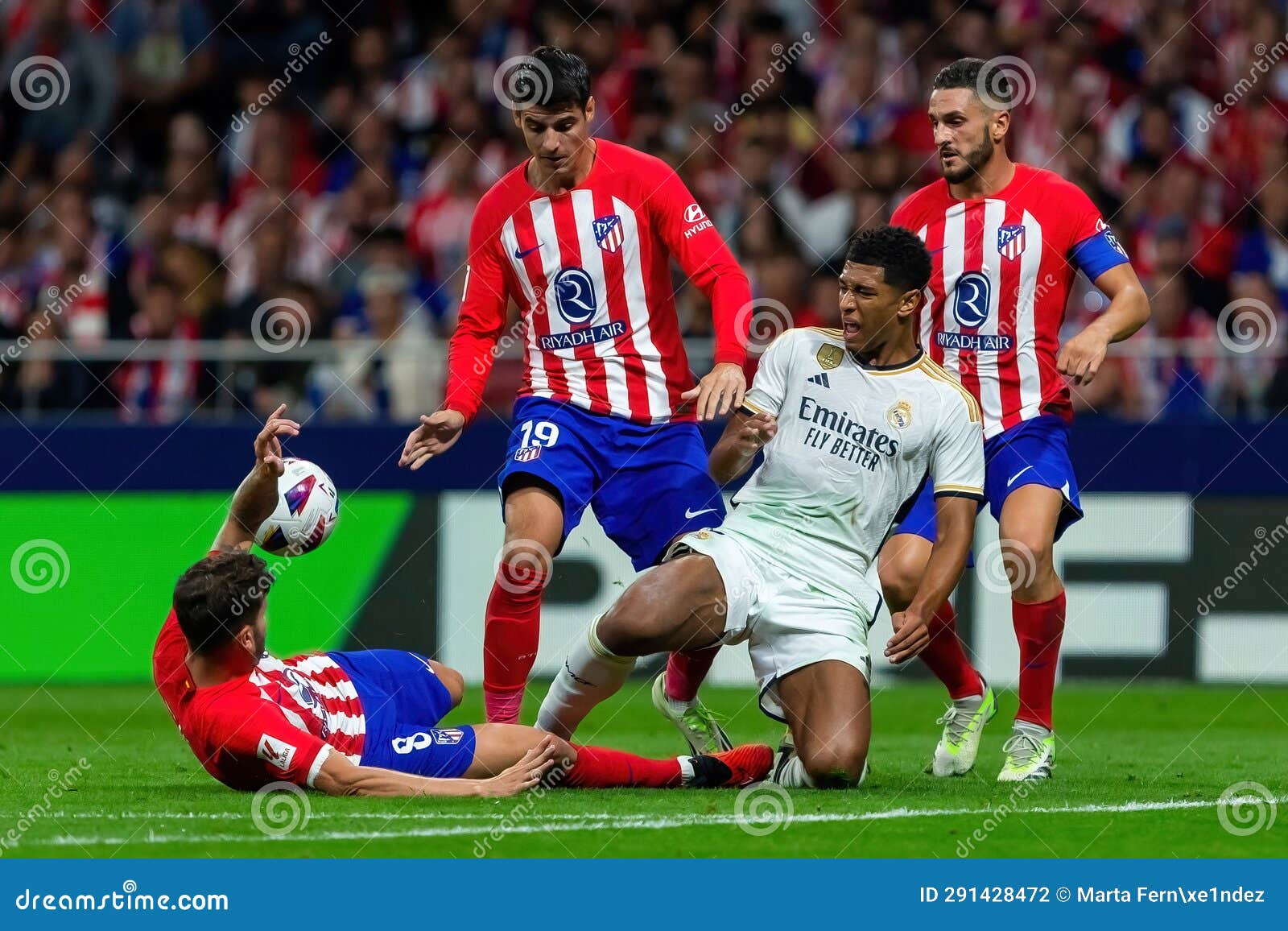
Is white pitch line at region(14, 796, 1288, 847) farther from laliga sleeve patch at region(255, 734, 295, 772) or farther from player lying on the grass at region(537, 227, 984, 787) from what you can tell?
player lying on the grass at region(537, 227, 984, 787)

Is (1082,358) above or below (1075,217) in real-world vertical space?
below

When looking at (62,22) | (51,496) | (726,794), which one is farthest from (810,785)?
(62,22)

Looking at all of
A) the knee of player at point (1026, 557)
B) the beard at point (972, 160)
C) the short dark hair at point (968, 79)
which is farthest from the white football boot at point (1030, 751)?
the short dark hair at point (968, 79)

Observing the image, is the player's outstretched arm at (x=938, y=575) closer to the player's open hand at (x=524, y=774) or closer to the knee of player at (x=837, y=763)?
the knee of player at (x=837, y=763)

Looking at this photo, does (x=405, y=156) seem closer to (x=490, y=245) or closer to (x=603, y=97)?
(x=603, y=97)

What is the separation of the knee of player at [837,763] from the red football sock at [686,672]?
0.83 m

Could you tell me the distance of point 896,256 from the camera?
6.74 metres

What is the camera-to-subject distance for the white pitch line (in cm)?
543

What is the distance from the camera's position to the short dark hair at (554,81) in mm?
6906

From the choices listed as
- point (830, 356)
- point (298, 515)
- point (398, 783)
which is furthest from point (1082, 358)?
point (298, 515)

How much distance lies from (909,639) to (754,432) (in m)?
0.95

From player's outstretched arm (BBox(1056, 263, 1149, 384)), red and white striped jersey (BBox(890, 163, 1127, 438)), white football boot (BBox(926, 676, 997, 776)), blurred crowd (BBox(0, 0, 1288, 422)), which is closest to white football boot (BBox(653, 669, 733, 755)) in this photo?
white football boot (BBox(926, 676, 997, 776))

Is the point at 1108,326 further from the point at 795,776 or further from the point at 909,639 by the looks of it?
the point at 795,776

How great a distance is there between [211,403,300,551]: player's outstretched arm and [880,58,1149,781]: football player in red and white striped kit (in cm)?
229
